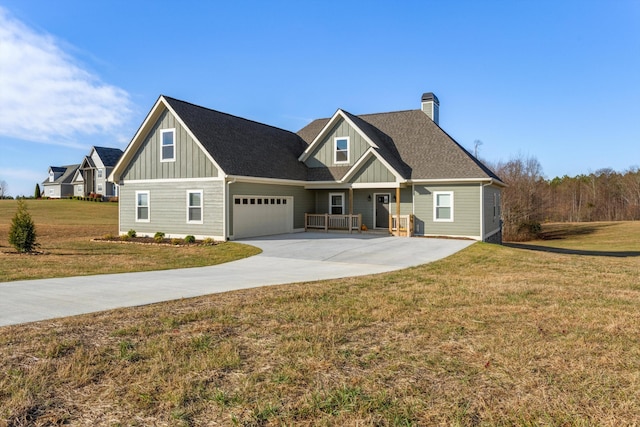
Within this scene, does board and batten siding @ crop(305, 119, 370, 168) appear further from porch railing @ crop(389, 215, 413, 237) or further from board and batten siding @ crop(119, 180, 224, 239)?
board and batten siding @ crop(119, 180, 224, 239)

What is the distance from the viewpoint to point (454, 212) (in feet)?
68.2

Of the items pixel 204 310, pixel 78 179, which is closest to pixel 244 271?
pixel 204 310

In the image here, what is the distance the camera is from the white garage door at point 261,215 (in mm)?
19594

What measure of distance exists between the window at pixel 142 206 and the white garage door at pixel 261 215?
5.45 metres

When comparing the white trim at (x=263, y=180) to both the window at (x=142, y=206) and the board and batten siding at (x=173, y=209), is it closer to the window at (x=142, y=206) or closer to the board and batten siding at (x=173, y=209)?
the board and batten siding at (x=173, y=209)

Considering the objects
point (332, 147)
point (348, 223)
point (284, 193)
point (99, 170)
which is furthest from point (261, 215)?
point (99, 170)

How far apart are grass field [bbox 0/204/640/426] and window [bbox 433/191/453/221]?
1312cm

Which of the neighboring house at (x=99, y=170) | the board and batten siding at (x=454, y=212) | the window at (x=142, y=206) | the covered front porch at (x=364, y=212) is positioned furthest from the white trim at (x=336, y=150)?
the neighboring house at (x=99, y=170)

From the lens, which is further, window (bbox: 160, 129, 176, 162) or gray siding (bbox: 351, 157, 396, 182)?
gray siding (bbox: 351, 157, 396, 182)

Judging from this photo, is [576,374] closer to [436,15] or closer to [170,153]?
[436,15]

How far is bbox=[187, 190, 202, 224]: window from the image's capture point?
19844mm

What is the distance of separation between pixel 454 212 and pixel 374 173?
4.35m

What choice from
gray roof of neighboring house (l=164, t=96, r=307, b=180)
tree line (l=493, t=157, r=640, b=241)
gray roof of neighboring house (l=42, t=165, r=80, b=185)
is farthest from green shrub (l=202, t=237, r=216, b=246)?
gray roof of neighboring house (l=42, t=165, r=80, b=185)

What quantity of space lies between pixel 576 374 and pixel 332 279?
6.17 meters
